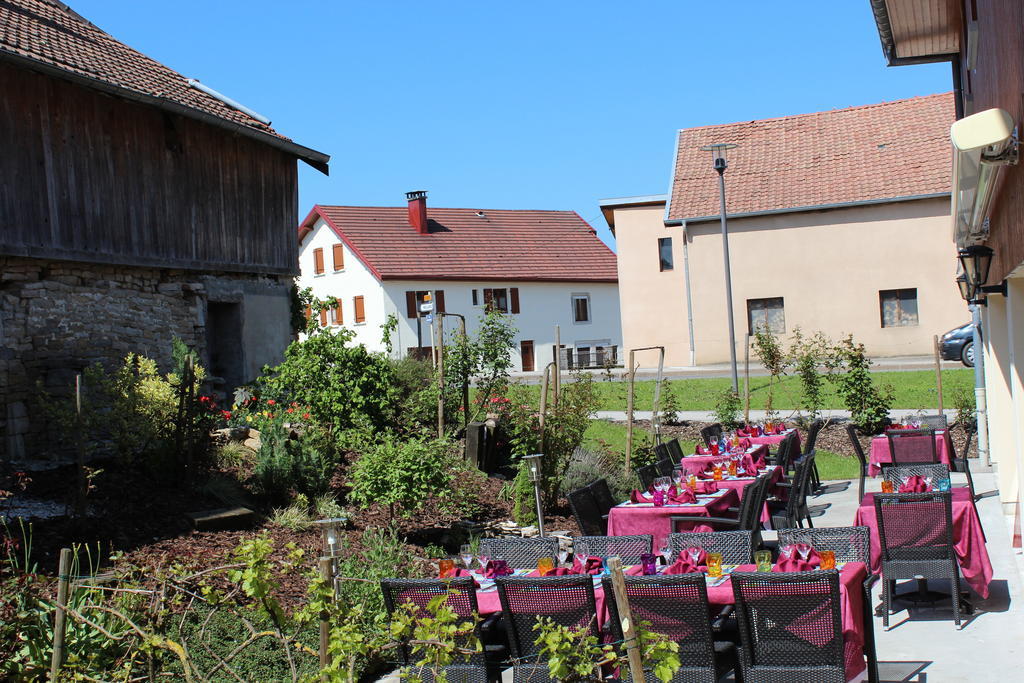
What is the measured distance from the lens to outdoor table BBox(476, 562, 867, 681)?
5.08 metres

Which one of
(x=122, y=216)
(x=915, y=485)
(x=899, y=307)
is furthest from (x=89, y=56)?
(x=899, y=307)

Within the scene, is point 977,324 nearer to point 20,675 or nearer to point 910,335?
point 20,675

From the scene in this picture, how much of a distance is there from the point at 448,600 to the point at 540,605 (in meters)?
0.50

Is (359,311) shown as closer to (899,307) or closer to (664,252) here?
(664,252)

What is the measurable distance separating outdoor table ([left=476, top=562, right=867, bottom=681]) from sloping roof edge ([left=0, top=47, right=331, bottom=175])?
33.9ft

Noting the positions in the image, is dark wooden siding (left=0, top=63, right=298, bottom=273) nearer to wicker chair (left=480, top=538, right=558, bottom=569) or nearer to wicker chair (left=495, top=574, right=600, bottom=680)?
wicker chair (left=480, top=538, right=558, bottom=569)

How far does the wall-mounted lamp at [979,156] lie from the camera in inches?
171

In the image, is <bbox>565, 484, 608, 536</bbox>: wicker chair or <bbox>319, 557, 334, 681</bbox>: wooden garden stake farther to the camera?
<bbox>565, 484, 608, 536</bbox>: wicker chair

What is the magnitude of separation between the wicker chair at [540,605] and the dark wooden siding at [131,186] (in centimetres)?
1036

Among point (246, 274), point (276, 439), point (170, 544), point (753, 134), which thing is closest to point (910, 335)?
point (753, 134)

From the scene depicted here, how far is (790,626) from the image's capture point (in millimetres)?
4902

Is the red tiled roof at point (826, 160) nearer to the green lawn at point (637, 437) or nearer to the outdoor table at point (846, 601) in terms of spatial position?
the green lawn at point (637, 437)

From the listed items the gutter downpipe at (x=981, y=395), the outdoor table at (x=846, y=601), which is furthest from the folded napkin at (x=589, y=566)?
the gutter downpipe at (x=981, y=395)

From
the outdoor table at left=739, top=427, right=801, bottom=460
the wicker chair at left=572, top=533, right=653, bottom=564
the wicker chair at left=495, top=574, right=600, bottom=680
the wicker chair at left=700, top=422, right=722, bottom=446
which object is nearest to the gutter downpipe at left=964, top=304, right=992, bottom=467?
the outdoor table at left=739, top=427, right=801, bottom=460
